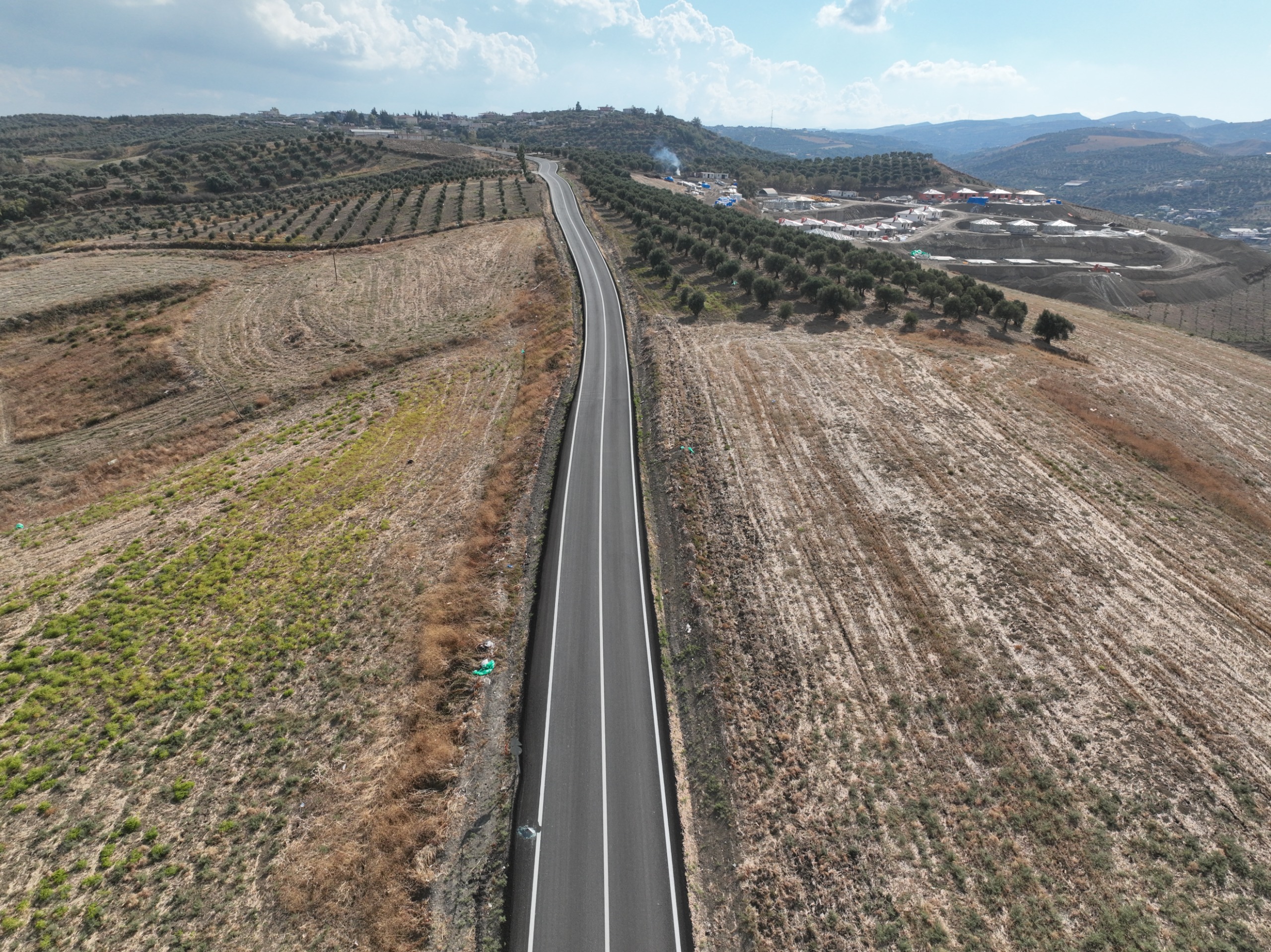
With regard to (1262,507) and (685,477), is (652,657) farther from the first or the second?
(1262,507)

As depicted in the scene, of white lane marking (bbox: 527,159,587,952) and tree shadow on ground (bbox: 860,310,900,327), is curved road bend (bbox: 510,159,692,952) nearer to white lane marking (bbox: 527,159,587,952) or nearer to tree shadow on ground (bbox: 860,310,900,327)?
white lane marking (bbox: 527,159,587,952)

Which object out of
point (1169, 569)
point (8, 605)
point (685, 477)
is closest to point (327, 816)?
point (8, 605)

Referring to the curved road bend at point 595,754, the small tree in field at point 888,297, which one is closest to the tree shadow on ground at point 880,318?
the small tree in field at point 888,297

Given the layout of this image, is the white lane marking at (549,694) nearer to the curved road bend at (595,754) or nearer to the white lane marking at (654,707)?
the curved road bend at (595,754)

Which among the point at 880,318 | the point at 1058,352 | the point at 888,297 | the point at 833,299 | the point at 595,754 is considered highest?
the point at 888,297

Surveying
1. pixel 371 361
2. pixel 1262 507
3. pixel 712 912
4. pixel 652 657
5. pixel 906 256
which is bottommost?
pixel 712 912

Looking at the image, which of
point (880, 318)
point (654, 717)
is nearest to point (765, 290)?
point (880, 318)

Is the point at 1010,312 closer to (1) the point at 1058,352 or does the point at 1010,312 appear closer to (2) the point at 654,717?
(1) the point at 1058,352
